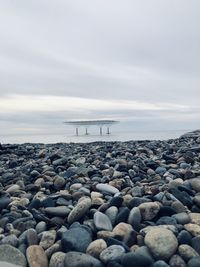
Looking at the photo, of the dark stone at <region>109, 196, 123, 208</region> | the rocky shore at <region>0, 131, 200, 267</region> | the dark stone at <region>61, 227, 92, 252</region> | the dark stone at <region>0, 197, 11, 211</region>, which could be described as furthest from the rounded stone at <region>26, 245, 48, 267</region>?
the dark stone at <region>0, 197, 11, 211</region>

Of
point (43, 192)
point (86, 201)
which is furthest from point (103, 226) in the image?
point (43, 192)

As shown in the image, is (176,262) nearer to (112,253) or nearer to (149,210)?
(112,253)

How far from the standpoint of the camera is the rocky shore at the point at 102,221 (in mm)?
2102

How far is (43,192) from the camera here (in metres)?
3.59

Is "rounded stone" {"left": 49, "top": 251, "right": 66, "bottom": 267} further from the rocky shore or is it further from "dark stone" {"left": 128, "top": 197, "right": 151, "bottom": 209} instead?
"dark stone" {"left": 128, "top": 197, "right": 151, "bottom": 209}

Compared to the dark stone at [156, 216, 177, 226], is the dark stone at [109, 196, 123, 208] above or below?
above

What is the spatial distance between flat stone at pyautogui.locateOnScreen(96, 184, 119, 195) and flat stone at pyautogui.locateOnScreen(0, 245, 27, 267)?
118 centimetres

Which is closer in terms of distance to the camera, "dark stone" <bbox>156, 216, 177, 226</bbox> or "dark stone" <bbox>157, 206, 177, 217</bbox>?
"dark stone" <bbox>156, 216, 177, 226</bbox>

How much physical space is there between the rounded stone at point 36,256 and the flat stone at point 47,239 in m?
0.07

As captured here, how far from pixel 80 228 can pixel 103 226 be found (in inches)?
6.3

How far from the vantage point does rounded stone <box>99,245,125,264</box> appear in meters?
2.07

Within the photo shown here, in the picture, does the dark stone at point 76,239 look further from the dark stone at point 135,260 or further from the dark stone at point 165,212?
the dark stone at point 165,212

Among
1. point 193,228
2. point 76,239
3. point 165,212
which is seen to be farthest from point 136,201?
point 76,239

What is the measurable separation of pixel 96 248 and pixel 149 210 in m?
0.56
